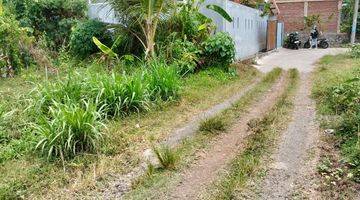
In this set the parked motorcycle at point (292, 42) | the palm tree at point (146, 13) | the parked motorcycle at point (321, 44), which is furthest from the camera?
the parked motorcycle at point (321, 44)

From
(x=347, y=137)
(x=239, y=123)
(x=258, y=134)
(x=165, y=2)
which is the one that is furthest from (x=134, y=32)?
(x=347, y=137)

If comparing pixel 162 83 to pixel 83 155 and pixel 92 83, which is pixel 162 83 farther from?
pixel 83 155

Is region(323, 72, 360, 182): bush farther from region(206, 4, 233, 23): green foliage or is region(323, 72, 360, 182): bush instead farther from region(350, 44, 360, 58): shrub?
region(350, 44, 360, 58): shrub

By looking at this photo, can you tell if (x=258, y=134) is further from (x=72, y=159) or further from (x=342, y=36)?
(x=342, y=36)

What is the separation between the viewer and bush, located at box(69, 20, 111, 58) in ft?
37.2

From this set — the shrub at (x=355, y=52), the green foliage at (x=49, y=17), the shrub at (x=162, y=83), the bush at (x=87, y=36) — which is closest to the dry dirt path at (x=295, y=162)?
the shrub at (x=162, y=83)

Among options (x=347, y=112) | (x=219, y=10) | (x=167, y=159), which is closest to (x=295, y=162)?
(x=167, y=159)

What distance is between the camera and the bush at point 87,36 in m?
11.3

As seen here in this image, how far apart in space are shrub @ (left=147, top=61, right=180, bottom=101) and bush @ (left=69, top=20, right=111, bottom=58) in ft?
15.5

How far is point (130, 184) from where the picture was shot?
3875mm

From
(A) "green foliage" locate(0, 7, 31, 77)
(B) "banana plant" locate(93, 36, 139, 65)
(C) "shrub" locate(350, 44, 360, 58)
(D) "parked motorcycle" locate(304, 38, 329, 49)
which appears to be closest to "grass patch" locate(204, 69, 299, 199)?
(B) "banana plant" locate(93, 36, 139, 65)

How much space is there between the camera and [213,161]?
174 inches

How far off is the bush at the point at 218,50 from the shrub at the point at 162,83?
3049mm

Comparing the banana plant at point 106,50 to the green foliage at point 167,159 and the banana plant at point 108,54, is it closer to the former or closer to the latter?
the banana plant at point 108,54
